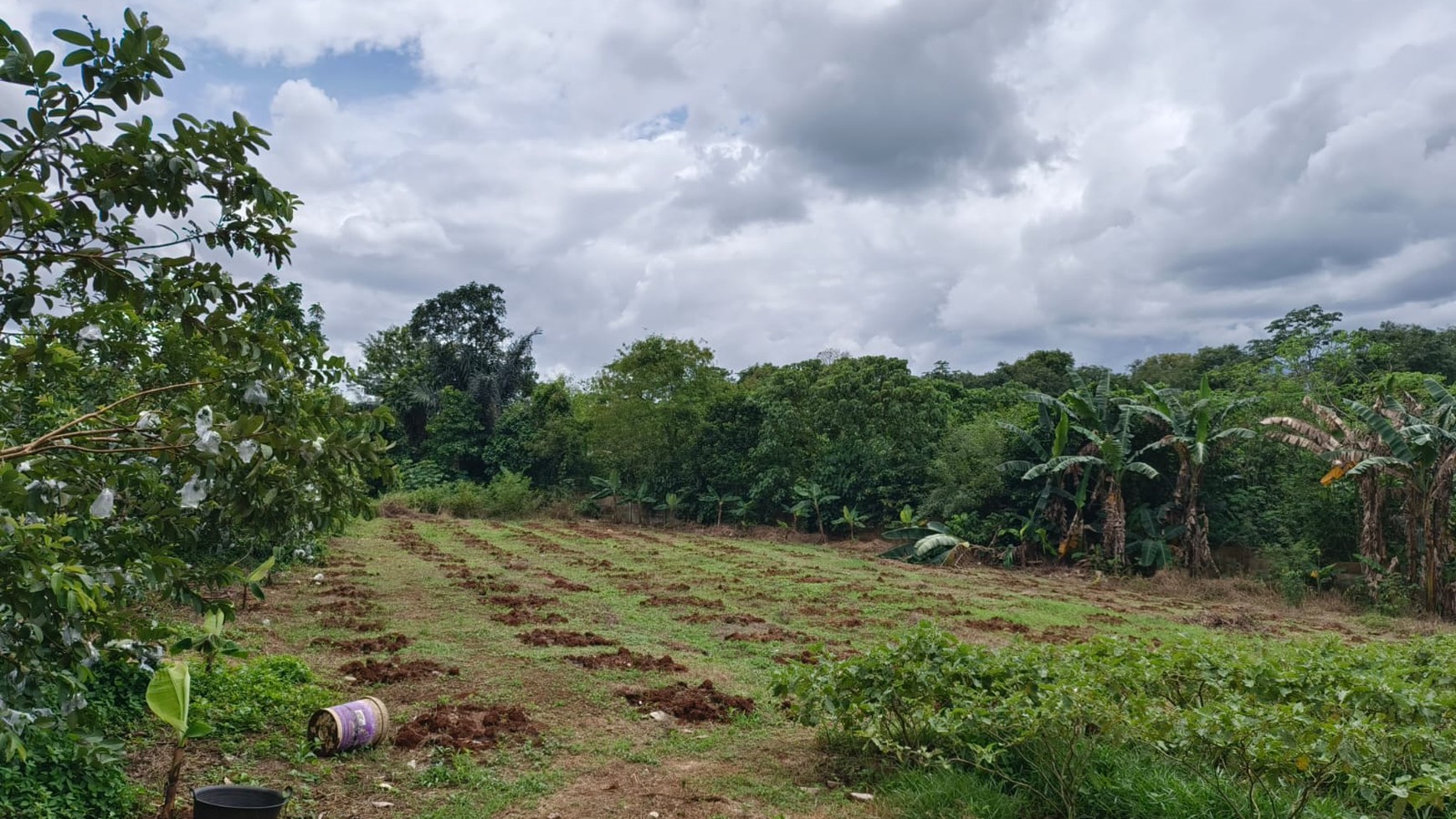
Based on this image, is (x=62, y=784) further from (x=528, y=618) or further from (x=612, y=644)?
(x=528, y=618)

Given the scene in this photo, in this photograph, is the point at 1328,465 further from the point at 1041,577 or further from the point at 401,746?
the point at 401,746

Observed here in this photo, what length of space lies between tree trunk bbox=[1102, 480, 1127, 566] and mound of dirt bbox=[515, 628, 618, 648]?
13341 millimetres

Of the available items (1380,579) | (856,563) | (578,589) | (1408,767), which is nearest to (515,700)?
(1408,767)

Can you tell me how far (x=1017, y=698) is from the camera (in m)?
4.82

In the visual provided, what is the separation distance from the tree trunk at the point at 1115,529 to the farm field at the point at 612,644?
2.72 feet

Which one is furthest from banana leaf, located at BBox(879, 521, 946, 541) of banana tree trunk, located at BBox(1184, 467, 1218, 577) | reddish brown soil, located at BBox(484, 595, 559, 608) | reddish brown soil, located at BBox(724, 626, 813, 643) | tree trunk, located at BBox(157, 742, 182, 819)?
tree trunk, located at BBox(157, 742, 182, 819)

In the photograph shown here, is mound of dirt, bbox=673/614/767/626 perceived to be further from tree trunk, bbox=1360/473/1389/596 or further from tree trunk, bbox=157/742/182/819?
tree trunk, bbox=1360/473/1389/596

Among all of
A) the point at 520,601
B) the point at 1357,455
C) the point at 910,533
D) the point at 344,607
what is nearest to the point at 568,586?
the point at 520,601

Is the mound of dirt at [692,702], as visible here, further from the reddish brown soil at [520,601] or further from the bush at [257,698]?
the reddish brown soil at [520,601]

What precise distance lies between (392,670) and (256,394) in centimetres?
534

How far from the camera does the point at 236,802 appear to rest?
4.03 m

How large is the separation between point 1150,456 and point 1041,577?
14.8 feet

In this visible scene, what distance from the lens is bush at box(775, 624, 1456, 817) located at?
3797 millimetres

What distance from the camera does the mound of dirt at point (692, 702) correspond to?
6.72 metres
